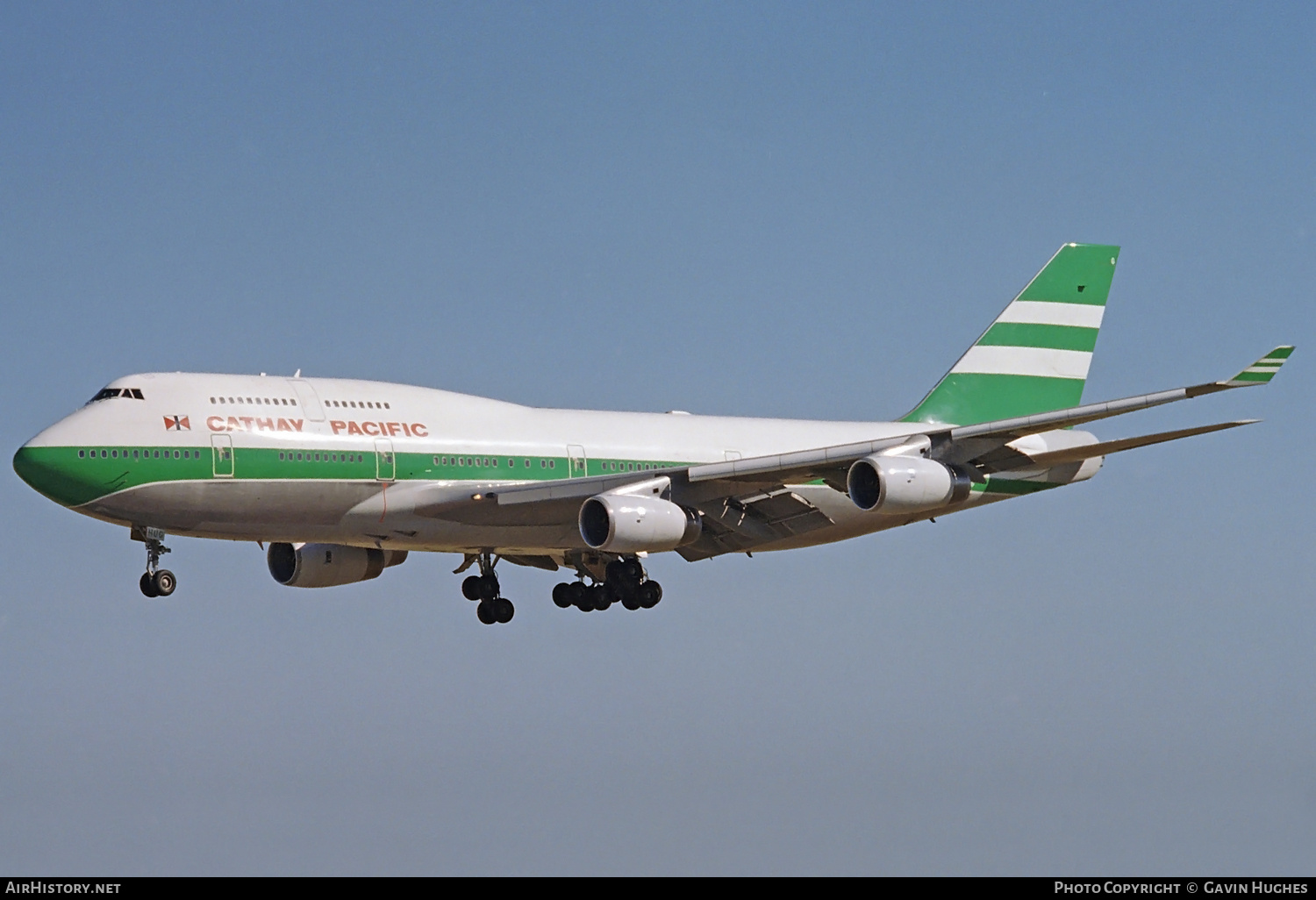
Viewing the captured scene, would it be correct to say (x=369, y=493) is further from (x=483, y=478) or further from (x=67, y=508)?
(x=67, y=508)

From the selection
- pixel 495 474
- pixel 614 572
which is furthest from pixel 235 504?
pixel 614 572

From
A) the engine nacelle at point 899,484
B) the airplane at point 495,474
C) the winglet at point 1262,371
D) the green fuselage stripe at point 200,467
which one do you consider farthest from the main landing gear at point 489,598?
the winglet at point 1262,371

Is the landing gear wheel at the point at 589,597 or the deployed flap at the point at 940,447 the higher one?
the deployed flap at the point at 940,447

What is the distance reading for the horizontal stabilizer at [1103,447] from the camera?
38.7 meters

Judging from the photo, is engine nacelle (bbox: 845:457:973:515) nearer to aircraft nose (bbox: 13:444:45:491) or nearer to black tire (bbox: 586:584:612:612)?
black tire (bbox: 586:584:612:612)

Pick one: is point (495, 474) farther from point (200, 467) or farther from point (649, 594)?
point (200, 467)

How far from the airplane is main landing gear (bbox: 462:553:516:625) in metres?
0.05

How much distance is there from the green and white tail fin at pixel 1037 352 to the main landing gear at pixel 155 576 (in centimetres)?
2136

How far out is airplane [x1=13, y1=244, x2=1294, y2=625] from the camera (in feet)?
122

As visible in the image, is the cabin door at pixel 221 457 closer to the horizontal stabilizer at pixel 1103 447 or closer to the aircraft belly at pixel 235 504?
the aircraft belly at pixel 235 504

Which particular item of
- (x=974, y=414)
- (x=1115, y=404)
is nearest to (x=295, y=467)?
(x=1115, y=404)

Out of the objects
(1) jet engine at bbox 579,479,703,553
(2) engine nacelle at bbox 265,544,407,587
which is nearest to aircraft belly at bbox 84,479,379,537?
(1) jet engine at bbox 579,479,703,553

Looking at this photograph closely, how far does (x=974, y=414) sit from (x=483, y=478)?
1586 cm

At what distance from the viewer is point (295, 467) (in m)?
38.3
